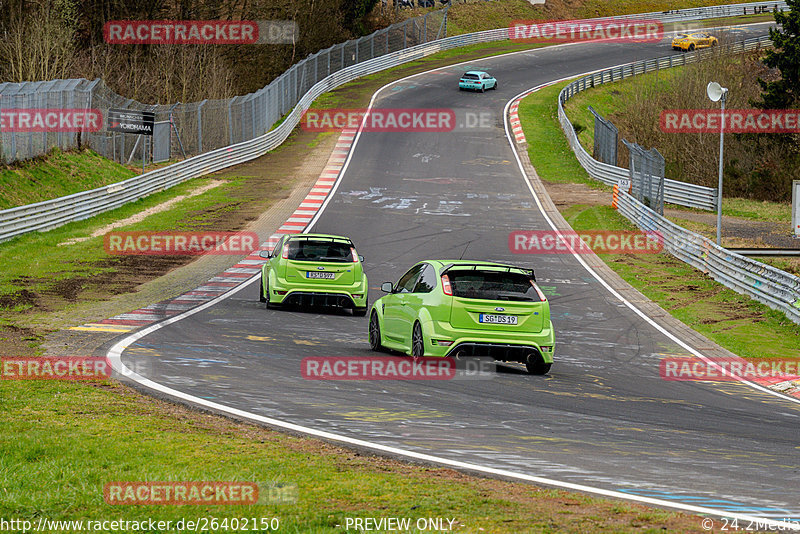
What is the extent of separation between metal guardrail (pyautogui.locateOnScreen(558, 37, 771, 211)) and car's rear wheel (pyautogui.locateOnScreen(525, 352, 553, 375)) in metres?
29.0

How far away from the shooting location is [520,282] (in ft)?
44.2

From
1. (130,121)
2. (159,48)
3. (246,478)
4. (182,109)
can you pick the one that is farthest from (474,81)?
(246,478)

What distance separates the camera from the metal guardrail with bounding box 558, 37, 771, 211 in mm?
41031

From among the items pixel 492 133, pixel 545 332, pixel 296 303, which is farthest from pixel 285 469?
pixel 492 133

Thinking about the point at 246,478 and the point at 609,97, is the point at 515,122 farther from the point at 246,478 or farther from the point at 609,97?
the point at 246,478

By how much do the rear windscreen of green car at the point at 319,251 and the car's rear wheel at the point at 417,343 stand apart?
18.8ft

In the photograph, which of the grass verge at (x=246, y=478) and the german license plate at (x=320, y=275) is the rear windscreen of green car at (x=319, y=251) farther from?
the grass verge at (x=246, y=478)

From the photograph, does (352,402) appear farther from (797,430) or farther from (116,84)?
(116,84)

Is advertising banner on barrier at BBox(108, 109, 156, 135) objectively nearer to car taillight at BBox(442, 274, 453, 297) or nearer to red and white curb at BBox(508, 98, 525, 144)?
red and white curb at BBox(508, 98, 525, 144)

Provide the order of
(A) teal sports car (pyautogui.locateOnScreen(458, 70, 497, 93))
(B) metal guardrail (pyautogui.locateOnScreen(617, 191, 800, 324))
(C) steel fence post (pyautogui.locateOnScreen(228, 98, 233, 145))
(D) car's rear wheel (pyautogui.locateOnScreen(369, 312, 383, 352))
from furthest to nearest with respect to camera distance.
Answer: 1. (A) teal sports car (pyautogui.locateOnScreen(458, 70, 497, 93))
2. (C) steel fence post (pyautogui.locateOnScreen(228, 98, 233, 145))
3. (B) metal guardrail (pyautogui.locateOnScreen(617, 191, 800, 324))
4. (D) car's rear wheel (pyautogui.locateOnScreen(369, 312, 383, 352))

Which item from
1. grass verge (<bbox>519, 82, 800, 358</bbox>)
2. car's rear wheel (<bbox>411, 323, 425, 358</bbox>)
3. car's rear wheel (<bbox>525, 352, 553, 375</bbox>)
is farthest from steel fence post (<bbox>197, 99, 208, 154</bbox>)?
car's rear wheel (<bbox>525, 352, 553, 375</bbox>)

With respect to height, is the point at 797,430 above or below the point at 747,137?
below

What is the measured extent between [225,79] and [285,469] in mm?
58733

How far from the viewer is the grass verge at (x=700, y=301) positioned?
1853cm
